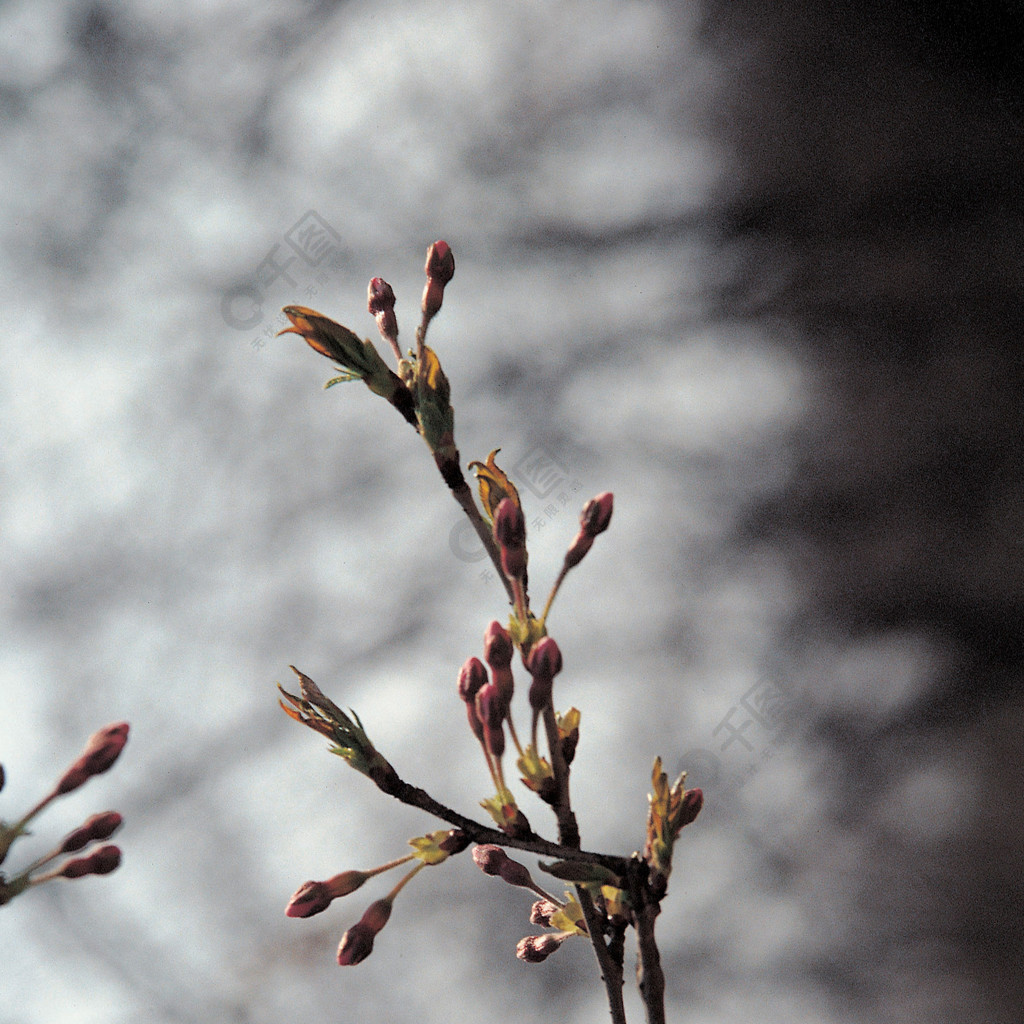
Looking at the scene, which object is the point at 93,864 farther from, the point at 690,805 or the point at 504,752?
the point at 690,805

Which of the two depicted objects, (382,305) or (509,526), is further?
(382,305)

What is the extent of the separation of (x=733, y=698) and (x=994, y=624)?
321mm

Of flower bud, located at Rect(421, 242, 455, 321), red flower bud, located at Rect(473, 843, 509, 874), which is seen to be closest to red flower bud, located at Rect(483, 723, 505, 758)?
red flower bud, located at Rect(473, 843, 509, 874)

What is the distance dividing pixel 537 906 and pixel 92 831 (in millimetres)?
261

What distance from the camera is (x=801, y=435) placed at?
1.13m

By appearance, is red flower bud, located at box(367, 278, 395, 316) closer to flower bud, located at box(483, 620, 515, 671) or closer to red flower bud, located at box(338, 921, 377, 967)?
flower bud, located at box(483, 620, 515, 671)

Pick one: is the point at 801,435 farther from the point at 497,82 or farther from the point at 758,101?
the point at 497,82

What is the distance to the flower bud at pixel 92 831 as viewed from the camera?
445 millimetres

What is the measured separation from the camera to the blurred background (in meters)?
1.03

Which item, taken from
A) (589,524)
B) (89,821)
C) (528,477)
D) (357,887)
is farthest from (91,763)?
(528,477)

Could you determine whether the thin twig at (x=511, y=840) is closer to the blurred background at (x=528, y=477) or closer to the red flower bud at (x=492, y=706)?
the red flower bud at (x=492, y=706)

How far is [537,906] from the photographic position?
1.80 ft

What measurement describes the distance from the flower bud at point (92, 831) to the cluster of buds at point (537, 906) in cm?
20

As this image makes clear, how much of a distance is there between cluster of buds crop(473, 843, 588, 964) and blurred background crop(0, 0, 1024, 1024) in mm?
517
